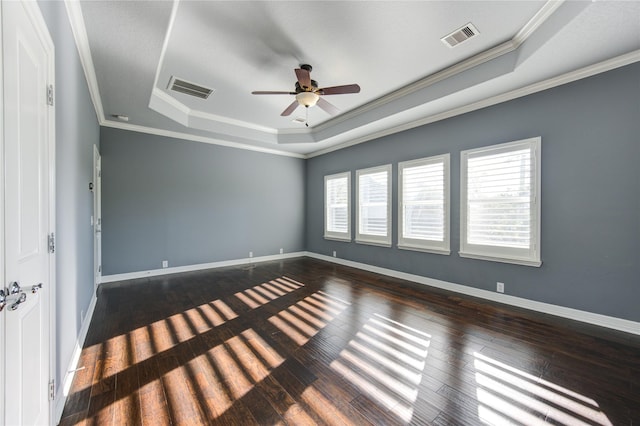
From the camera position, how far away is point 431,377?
2.09 m

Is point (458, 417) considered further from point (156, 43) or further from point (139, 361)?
point (156, 43)

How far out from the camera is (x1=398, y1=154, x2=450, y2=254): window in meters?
4.37

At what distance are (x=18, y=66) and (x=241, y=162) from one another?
204 inches

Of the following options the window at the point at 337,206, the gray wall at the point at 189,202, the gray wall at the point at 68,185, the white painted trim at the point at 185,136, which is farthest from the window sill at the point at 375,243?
the gray wall at the point at 68,185

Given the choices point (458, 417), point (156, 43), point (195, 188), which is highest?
point (156, 43)

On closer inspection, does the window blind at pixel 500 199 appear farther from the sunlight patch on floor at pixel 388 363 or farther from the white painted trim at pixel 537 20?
the sunlight patch on floor at pixel 388 363

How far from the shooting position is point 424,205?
4.64 metres

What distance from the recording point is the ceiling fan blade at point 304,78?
2979mm

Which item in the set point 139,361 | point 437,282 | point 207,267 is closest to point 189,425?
point 139,361

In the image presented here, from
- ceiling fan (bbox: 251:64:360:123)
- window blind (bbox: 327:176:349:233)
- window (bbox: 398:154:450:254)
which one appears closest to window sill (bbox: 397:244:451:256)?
window (bbox: 398:154:450:254)

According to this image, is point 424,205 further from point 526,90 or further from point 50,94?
point 50,94

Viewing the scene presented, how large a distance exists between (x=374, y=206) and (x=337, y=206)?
1.18m

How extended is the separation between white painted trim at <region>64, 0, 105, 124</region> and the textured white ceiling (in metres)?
0.04

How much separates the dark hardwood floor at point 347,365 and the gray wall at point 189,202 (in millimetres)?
1500
